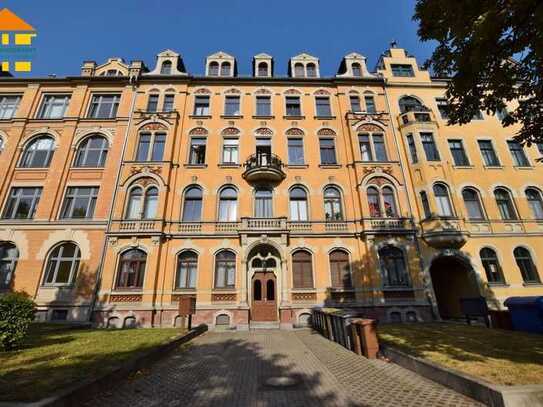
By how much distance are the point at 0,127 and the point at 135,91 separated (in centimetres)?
1049

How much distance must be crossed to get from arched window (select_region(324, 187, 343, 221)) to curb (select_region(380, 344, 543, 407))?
39.0ft

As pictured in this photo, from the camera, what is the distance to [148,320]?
48.3 ft

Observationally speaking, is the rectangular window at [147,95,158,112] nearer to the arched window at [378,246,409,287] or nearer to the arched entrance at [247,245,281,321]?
the arched entrance at [247,245,281,321]

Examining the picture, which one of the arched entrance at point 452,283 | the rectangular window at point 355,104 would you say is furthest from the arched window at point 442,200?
Result: the rectangular window at point 355,104

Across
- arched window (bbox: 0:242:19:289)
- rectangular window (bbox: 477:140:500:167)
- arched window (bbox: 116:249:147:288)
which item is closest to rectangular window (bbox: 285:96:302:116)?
rectangular window (bbox: 477:140:500:167)


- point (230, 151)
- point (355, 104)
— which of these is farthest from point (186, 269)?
point (355, 104)

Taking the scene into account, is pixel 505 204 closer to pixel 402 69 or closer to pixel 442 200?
pixel 442 200

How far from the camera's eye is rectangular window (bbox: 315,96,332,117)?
21.2 m

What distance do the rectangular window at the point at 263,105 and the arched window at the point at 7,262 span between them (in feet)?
63.9

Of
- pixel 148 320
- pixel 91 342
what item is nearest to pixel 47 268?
pixel 148 320

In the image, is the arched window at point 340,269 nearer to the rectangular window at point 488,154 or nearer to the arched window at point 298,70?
the rectangular window at point 488,154

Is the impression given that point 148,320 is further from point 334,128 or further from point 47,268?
point 334,128

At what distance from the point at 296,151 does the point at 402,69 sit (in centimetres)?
1289

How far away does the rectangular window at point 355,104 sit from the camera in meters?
21.1
